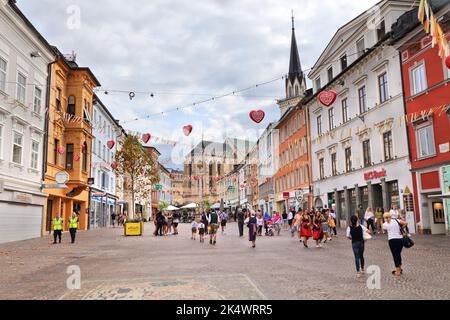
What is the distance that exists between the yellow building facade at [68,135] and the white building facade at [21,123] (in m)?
1.67

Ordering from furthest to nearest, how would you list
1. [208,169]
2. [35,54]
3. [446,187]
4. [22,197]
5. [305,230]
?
[208,169] → [35,54] → [22,197] → [446,187] → [305,230]

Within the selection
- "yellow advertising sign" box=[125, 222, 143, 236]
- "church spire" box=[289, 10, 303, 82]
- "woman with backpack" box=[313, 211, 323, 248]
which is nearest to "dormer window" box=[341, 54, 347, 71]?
"woman with backpack" box=[313, 211, 323, 248]

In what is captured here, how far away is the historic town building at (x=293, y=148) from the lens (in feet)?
133

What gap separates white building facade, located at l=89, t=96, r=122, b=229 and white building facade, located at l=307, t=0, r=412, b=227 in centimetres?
2092

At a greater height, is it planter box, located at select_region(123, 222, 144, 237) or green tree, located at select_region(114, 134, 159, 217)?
green tree, located at select_region(114, 134, 159, 217)

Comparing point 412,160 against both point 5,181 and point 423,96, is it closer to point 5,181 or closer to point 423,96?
point 423,96

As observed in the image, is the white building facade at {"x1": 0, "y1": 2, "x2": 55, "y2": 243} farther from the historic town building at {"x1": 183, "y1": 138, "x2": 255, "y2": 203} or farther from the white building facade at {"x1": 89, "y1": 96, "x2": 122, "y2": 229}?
the historic town building at {"x1": 183, "y1": 138, "x2": 255, "y2": 203}

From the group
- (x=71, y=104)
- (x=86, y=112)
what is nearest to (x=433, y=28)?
(x=71, y=104)

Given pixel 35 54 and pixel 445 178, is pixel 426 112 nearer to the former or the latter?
pixel 445 178

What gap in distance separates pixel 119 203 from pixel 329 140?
113 feet

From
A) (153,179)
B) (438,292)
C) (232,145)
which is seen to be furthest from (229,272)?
(232,145)

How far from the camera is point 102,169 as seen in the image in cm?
4666

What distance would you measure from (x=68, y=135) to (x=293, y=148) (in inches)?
924

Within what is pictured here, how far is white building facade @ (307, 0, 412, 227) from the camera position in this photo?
24.9m
